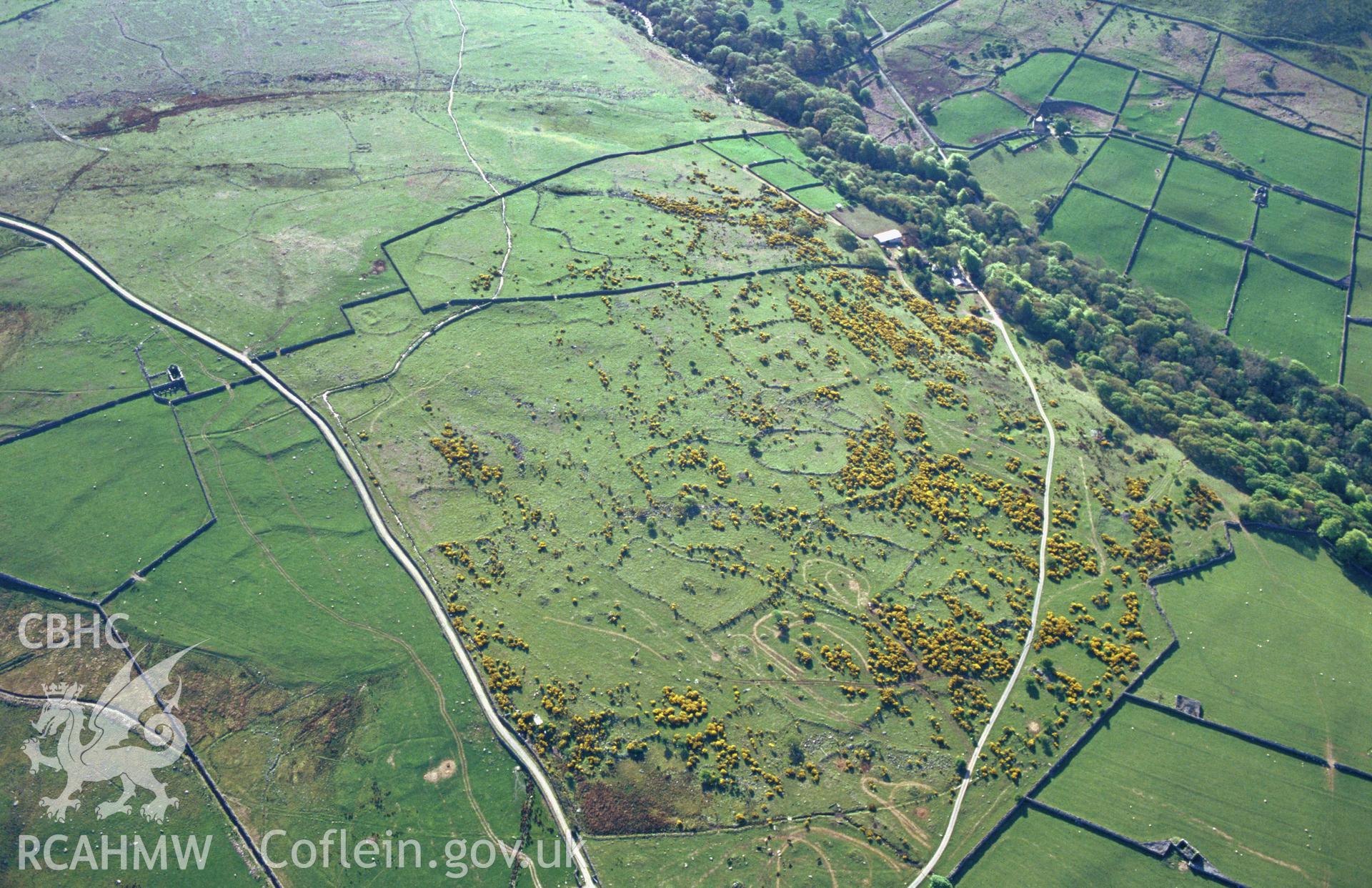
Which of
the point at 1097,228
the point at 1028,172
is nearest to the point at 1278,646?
the point at 1097,228

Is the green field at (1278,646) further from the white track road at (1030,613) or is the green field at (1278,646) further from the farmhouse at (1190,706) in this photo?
the white track road at (1030,613)

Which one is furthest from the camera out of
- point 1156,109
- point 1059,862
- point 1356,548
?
point 1156,109

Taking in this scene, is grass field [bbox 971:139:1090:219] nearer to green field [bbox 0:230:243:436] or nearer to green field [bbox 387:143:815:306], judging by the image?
green field [bbox 387:143:815:306]

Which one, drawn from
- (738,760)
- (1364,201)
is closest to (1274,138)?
(1364,201)

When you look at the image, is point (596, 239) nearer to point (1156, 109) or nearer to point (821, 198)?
point (821, 198)

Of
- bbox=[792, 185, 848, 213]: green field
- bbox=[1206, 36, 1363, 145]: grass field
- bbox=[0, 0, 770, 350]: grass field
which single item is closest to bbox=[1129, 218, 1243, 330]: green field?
bbox=[1206, 36, 1363, 145]: grass field
